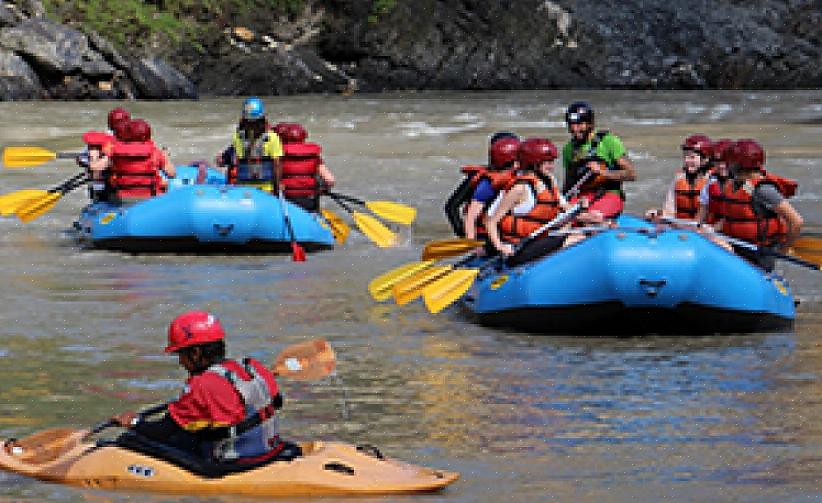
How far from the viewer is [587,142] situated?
11.0 m

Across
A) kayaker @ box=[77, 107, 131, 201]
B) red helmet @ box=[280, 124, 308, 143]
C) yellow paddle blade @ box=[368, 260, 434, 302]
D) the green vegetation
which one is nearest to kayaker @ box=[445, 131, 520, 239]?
yellow paddle blade @ box=[368, 260, 434, 302]

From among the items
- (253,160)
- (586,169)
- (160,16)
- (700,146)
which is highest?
(160,16)

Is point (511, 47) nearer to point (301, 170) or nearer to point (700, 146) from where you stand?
point (301, 170)

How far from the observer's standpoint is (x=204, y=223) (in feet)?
44.9

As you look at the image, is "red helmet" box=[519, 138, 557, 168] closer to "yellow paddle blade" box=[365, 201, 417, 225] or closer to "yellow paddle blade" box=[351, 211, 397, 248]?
"yellow paddle blade" box=[365, 201, 417, 225]

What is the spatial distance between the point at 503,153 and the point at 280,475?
4.35m

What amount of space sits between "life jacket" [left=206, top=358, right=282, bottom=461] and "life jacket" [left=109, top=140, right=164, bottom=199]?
790 centimetres

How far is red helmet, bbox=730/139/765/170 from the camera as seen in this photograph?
9891 millimetres

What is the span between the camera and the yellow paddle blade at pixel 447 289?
1020 cm

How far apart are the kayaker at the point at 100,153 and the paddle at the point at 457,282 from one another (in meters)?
4.56

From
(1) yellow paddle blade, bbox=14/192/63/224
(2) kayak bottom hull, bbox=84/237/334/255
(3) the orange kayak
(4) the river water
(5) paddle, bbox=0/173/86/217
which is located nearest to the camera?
(3) the orange kayak

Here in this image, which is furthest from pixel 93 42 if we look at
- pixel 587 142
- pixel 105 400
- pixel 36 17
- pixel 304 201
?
pixel 105 400

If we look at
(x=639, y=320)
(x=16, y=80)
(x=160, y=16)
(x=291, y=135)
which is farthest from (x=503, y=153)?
(x=160, y=16)

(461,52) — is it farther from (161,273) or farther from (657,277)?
(657,277)
